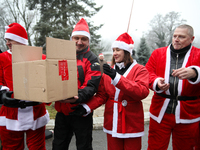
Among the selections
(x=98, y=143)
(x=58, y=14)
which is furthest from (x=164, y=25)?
(x=98, y=143)

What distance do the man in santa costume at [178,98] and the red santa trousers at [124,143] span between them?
36 centimetres

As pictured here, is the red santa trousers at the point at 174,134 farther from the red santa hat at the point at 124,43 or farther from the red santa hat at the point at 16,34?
the red santa hat at the point at 16,34

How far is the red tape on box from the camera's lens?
1371mm

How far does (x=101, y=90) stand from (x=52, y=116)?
2969mm

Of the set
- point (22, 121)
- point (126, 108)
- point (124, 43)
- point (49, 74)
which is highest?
point (124, 43)

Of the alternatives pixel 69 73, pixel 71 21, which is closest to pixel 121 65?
pixel 69 73

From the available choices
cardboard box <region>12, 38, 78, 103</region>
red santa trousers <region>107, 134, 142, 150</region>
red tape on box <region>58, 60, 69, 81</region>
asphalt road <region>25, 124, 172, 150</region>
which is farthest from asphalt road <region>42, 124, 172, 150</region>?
red tape on box <region>58, 60, 69, 81</region>

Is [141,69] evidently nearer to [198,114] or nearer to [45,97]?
[198,114]

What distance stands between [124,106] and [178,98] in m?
0.73

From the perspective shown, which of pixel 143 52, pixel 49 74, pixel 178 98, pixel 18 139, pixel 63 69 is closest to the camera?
pixel 49 74

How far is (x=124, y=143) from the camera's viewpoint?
188cm

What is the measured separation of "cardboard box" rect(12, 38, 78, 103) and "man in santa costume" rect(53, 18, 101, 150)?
0.99ft

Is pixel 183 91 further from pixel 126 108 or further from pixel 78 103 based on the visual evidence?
pixel 78 103

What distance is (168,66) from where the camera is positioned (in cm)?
200
